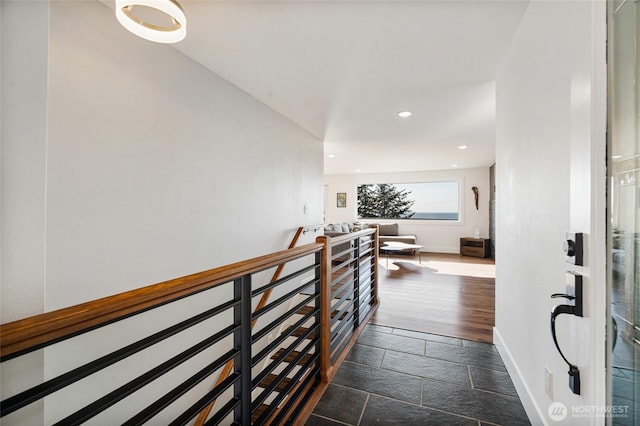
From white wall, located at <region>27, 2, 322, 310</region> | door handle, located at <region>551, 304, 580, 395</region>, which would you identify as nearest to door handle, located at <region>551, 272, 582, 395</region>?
door handle, located at <region>551, 304, 580, 395</region>

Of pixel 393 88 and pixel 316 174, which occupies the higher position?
pixel 393 88

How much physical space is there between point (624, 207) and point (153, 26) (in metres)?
1.90

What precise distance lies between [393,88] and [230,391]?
10.5 ft

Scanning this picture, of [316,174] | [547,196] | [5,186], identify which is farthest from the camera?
[316,174]

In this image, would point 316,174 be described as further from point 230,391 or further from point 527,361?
point 527,361

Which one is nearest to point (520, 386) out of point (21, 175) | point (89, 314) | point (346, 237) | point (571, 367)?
point (571, 367)

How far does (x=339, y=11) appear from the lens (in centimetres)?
166

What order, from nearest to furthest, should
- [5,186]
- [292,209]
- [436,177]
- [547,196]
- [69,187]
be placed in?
[5,186], [547,196], [69,187], [292,209], [436,177]

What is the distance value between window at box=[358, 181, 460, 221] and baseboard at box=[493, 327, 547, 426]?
6.22 metres

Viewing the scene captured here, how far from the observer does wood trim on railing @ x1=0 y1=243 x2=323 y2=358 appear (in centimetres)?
57

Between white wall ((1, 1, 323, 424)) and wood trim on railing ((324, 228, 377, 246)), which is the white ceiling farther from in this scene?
wood trim on railing ((324, 228, 377, 246))

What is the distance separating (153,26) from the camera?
133 centimetres

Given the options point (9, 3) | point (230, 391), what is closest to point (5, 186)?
point (9, 3)

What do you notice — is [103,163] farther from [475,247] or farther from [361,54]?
[475,247]
